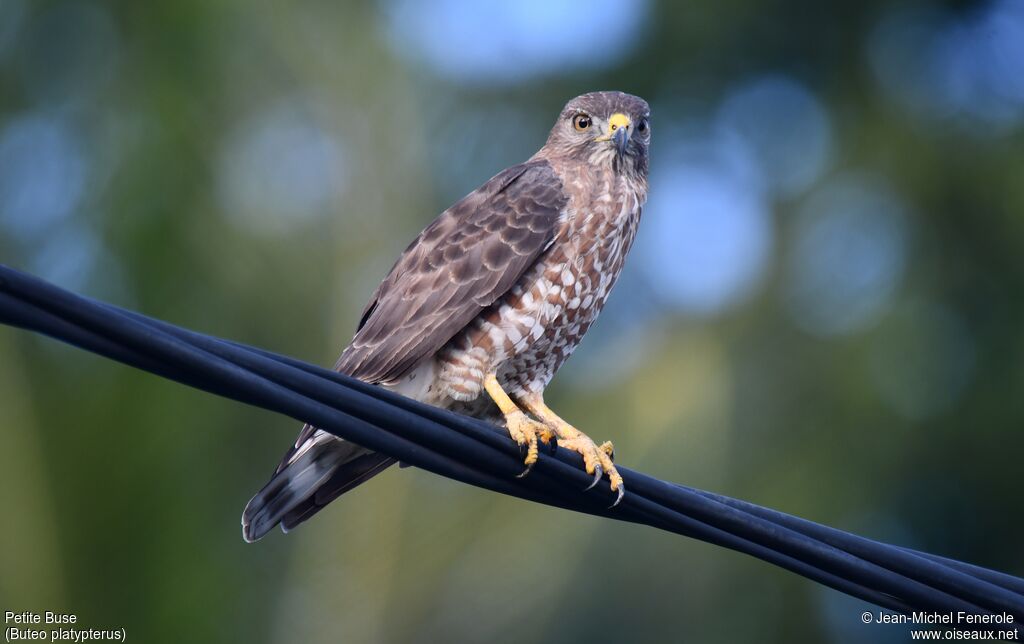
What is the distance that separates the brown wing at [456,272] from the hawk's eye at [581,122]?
0.45m

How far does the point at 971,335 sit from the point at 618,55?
4408 millimetres

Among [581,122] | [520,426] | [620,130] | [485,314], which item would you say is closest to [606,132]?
[620,130]

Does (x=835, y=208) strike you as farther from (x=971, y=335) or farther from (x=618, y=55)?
(x=618, y=55)

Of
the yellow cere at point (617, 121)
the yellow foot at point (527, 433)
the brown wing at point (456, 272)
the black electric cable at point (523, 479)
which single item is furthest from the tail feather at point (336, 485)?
the yellow cere at point (617, 121)

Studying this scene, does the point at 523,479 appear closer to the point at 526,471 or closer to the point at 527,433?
the point at 526,471

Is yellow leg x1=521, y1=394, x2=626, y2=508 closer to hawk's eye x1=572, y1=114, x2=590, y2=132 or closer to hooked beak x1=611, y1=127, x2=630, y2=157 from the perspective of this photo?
hooked beak x1=611, y1=127, x2=630, y2=157

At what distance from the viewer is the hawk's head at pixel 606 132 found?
534 centimetres

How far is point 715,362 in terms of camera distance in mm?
8234

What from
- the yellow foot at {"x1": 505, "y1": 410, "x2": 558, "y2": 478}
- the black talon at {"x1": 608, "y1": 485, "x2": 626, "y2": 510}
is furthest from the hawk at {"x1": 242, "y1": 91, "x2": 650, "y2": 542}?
the black talon at {"x1": 608, "y1": 485, "x2": 626, "y2": 510}

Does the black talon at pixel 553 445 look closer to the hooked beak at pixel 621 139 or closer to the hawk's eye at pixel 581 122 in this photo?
the hooked beak at pixel 621 139

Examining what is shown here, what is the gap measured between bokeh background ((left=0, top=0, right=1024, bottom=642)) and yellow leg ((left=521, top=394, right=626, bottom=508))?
1852 millimetres

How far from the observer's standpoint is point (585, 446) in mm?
4316

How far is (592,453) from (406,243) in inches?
138

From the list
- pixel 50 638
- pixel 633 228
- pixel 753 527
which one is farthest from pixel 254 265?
pixel 753 527
